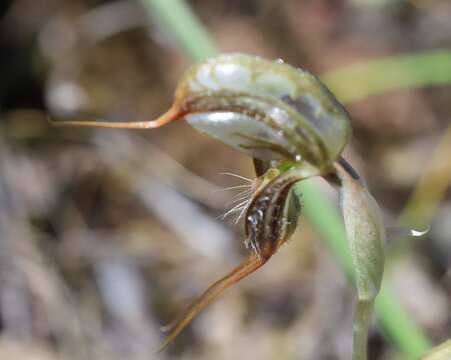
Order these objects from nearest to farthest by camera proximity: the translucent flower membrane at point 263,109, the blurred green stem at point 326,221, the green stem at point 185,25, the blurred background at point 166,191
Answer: the translucent flower membrane at point 263,109
the blurred green stem at point 326,221
the green stem at point 185,25
the blurred background at point 166,191

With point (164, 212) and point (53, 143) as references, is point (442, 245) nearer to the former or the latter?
point (164, 212)

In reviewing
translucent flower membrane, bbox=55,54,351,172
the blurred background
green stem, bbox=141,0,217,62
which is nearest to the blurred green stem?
green stem, bbox=141,0,217,62

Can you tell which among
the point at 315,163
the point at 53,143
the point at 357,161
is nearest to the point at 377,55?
the point at 357,161

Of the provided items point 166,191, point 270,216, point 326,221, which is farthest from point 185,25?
point 166,191

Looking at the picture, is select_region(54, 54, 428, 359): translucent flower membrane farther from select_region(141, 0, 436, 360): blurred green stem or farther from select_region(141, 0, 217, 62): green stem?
select_region(141, 0, 217, 62): green stem

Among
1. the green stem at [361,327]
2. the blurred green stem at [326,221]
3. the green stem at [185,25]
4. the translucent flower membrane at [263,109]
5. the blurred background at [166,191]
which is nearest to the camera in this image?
the translucent flower membrane at [263,109]

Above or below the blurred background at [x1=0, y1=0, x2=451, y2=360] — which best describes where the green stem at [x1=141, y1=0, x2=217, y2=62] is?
above

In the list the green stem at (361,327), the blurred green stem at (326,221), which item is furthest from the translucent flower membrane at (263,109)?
the blurred green stem at (326,221)

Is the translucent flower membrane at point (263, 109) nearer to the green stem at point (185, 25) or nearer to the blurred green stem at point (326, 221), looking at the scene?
the blurred green stem at point (326, 221)

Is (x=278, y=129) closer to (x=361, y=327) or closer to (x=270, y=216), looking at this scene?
(x=270, y=216)
